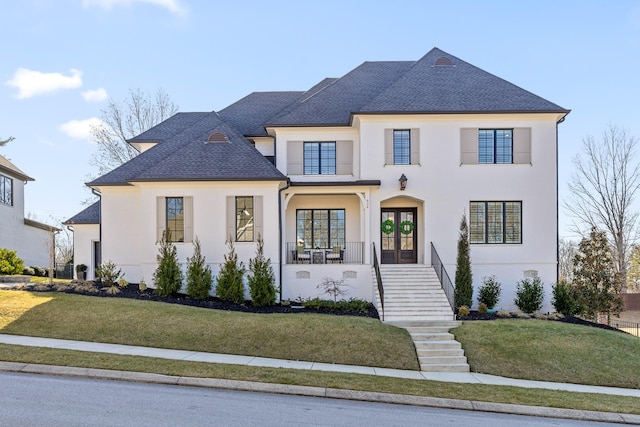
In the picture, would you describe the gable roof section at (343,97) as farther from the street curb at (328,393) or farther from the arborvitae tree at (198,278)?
the street curb at (328,393)

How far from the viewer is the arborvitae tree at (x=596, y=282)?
1803 centimetres

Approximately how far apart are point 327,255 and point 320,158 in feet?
13.1

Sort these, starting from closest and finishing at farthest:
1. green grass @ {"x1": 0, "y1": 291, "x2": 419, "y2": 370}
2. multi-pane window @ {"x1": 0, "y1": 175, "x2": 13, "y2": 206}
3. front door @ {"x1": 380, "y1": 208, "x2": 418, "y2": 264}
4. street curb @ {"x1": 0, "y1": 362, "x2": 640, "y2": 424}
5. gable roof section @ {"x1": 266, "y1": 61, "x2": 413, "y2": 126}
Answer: street curb @ {"x1": 0, "y1": 362, "x2": 640, "y2": 424}
green grass @ {"x1": 0, "y1": 291, "x2": 419, "y2": 370}
front door @ {"x1": 380, "y1": 208, "x2": 418, "y2": 264}
gable roof section @ {"x1": 266, "y1": 61, "x2": 413, "y2": 126}
multi-pane window @ {"x1": 0, "y1": 175, "x2": 13, "y2": 206}

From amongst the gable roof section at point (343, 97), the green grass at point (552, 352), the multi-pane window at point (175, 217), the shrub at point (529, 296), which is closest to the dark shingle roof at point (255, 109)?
the gable roof section at point (343, 97)

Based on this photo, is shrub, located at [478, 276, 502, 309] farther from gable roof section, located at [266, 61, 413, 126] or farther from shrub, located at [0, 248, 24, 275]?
shrub, located at [0, 248, 24, 275]

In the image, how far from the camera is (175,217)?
61.8 ft

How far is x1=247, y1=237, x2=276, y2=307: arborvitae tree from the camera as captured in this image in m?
17.3

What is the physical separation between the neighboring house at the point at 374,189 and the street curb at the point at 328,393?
880cm

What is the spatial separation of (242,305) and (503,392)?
31.7 feet

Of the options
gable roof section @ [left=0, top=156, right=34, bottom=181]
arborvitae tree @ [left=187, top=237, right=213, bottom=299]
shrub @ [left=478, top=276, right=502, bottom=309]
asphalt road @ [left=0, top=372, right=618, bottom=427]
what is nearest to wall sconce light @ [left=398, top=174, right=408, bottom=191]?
shrub @ [left=478, top=276, right=502, bottom=309]

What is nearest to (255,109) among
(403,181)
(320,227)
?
(320,227)

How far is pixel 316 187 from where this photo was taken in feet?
62.8

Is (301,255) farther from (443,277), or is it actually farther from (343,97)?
(343,97)

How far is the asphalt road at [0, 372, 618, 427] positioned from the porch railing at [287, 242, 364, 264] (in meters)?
10.7
